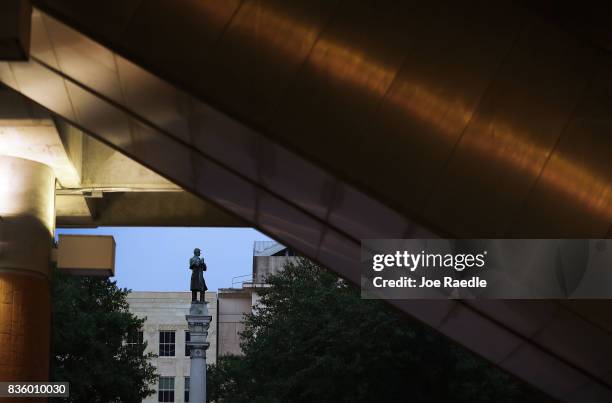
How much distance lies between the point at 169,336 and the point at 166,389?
4584mm

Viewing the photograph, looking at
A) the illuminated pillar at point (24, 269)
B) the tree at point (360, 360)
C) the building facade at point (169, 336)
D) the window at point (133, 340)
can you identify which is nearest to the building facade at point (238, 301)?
the building facade at point (169, 336)

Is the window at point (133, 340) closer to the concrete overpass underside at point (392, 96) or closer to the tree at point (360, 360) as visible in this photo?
the tree at point (360, 360)

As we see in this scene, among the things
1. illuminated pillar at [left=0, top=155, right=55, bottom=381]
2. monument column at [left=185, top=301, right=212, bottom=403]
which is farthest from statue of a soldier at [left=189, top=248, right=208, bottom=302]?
illuminated pillar at [left=0, top=155, right=55, bottom=381]

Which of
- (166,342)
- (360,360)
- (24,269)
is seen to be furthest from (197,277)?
(24,269)

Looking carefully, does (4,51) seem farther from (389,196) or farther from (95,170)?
(95,170)

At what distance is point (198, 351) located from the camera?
172 ft

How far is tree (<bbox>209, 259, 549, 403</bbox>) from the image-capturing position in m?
33.3

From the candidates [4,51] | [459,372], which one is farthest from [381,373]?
[4,51]

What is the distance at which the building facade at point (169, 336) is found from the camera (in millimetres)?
87000

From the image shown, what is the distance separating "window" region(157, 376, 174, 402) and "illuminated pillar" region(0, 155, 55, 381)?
6817 centimetres

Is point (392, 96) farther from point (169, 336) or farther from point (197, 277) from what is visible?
point (169, 336)

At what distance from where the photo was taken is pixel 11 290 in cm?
1870

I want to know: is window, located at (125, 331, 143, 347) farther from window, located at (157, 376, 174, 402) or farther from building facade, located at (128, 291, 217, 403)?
window, located at (157, 376, 174, 402)

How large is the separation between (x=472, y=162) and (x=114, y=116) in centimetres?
596
